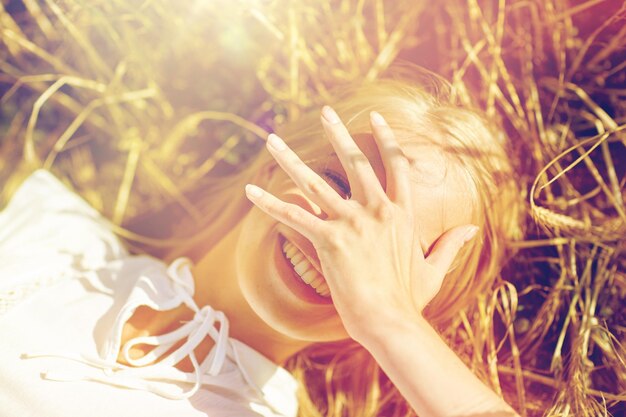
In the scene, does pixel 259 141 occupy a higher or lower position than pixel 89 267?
higher

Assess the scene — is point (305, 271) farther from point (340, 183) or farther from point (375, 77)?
point (375, 77)

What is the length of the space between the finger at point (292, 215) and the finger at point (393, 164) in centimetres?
24

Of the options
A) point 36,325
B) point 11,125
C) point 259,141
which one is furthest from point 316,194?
point 11,125

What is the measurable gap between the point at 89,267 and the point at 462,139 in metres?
1.60

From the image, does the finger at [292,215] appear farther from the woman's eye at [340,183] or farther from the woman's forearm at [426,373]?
the woman's forearm at [426,373]

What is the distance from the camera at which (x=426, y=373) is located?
4.82 feet

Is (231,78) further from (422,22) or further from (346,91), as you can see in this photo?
(422,22)

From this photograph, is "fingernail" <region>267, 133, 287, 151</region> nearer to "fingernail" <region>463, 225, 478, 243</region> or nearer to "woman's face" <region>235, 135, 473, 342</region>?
"woman's face" <region>235, 135, 473, 342</region>

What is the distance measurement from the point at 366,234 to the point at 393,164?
241 millimetres

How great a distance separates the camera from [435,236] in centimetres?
178

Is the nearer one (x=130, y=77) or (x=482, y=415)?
(x=482, y=415)

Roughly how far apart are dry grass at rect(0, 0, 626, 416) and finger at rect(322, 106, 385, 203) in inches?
34.7

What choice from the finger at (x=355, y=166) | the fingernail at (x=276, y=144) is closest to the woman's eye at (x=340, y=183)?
the finger at (x=355, y=166)

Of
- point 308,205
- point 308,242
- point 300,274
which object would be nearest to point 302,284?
point 300,274
